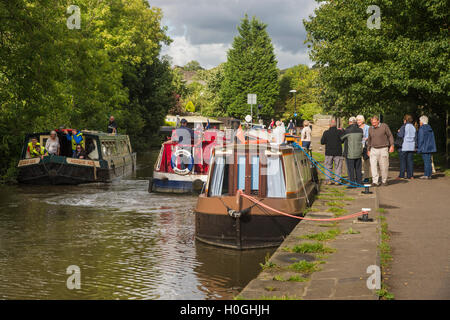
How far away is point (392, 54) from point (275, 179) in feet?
32.2

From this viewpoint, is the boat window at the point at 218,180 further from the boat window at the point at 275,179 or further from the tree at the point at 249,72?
the tree at the point at 249,72

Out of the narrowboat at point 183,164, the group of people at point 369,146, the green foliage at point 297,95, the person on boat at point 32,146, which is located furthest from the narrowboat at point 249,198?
the green foliage at point 297,95

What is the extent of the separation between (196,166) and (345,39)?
7.43m

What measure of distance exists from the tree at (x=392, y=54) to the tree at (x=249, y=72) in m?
64.8

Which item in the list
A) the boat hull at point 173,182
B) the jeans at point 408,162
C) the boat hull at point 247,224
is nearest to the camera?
the boat hull at point 247,224

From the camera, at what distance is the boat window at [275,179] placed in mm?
12070

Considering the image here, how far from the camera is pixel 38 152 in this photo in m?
24.2

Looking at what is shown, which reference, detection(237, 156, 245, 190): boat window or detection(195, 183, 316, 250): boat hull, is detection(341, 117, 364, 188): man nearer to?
detection(195, 183, 316, 250): boat hull

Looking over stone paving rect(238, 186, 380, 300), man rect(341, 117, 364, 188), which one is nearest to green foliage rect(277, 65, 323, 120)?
man rect(341, 117, 364, 188)

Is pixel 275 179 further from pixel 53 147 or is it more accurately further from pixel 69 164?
pixel 53 147

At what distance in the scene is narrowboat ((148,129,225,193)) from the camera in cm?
2091

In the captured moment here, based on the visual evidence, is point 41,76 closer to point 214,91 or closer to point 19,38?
point 19,38

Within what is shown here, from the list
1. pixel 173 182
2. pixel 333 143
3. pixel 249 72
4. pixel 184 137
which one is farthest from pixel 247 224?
pixel 249 72
